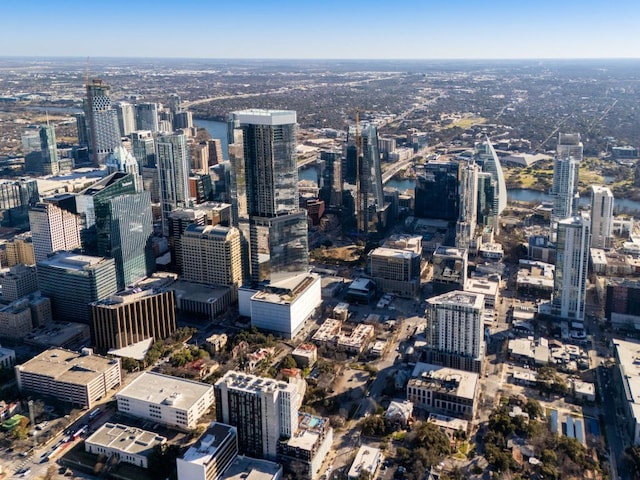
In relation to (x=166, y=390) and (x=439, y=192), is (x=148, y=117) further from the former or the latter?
(x=166, y=390)

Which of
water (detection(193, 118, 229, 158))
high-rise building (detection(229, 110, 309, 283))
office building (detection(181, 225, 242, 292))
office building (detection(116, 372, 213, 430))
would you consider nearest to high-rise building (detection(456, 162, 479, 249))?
high-rise building (detection(229, 110, 309, 283))

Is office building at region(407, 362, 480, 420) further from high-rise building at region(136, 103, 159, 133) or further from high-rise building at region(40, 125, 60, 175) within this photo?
high-rise building at region(136, 103, 159, 133)

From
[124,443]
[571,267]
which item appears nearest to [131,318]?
[124,443]

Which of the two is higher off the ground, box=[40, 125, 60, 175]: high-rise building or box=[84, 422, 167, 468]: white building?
box=[40, 125, 60, 175]: high-rise building

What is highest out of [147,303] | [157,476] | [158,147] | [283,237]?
[158,147]

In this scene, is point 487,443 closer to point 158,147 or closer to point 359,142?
point 359,142

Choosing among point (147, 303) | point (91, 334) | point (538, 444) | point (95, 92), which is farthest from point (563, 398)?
point (95, 92)

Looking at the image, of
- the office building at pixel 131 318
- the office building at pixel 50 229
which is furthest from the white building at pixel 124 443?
the office building at pixel 50 229
